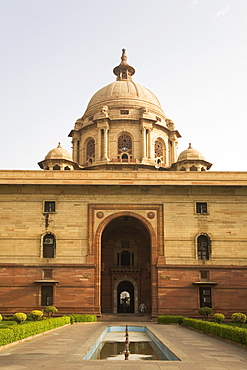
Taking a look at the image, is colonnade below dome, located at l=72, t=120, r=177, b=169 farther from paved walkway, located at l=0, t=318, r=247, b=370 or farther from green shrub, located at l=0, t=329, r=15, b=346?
green shrub, located at l=0, t=329, r=15, b=346

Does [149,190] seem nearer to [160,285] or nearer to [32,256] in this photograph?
[160,285]

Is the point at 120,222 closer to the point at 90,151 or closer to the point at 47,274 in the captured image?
the point at 47,274

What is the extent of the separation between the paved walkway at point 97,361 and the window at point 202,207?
13378mm

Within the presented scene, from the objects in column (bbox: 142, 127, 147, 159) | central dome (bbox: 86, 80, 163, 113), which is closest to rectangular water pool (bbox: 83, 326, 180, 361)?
column (bbox: 142, 127, 147, 159)

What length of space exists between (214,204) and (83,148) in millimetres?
18070

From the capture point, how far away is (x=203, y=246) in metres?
28.9

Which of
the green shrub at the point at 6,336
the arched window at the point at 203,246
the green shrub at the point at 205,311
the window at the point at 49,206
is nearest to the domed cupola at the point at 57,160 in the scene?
the window at the point at 49,206

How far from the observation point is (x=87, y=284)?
2797 cm

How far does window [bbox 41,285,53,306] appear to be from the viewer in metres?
27.8

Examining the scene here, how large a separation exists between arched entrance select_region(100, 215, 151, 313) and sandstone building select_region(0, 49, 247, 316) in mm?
83

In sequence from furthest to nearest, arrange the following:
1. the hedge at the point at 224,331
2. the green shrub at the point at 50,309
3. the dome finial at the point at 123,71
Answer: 1. the dome finial at the point at 123,71
2. the green shrub at the point at 50,309
3. the hedge at the point at 224,331

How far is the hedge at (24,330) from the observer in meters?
13.6

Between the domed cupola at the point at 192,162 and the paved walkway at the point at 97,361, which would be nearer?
the paved walkway at the point at 97,361

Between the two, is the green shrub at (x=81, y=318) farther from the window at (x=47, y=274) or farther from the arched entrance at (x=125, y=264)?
the arched entrance at (x=125, y=264)
